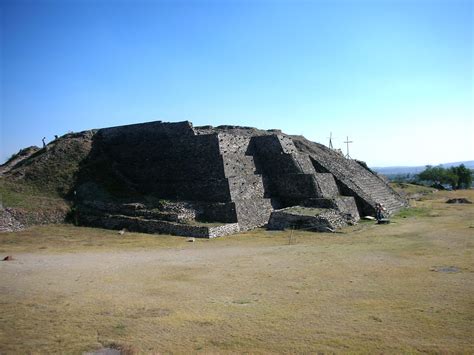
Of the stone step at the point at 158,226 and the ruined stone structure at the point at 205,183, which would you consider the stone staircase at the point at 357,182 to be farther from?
the stone step at the point at 158,226

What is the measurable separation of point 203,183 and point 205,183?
0.48ft

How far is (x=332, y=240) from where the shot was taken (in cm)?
1464

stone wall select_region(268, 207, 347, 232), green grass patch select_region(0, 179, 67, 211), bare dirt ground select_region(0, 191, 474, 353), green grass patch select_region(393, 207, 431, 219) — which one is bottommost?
bare dirt ground select_region(0, 191, 474, 353)

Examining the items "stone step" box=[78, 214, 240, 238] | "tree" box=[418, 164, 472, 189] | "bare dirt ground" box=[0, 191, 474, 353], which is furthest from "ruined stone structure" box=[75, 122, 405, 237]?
"tree" box=[418, 164, 472, 189]

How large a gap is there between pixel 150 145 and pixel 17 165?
30.1 feet

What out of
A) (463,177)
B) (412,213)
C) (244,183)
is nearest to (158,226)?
(244,183)

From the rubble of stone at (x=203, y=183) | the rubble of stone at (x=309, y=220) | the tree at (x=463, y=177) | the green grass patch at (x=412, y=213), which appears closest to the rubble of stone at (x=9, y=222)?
the rubble of stone at (x=203, y=183)

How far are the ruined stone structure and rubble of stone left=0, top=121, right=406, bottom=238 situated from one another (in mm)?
56

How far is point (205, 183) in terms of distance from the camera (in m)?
20.7

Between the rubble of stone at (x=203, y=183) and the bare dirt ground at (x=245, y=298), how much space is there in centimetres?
455

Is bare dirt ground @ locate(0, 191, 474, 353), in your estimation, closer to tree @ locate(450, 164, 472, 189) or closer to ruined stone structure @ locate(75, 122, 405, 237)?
ruined stone structure @ locate(75, 122, 405, 237)

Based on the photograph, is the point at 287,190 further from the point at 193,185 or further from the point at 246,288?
the point at 246,288

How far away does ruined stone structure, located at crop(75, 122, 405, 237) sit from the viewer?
18.5 meters

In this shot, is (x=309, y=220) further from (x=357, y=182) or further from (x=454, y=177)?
(x=454, y=177)
